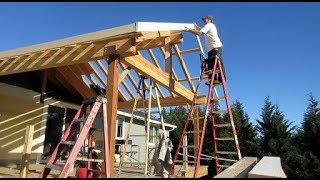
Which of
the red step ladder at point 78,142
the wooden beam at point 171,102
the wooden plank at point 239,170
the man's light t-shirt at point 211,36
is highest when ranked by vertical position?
the man's light t-shirt at point 211,36

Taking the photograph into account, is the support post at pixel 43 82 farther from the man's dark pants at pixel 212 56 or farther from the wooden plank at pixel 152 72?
the man's dark pants at pixel 212 56

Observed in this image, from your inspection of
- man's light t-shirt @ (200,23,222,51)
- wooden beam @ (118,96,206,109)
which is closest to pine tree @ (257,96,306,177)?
wooden beam @ (118,96,206,109)

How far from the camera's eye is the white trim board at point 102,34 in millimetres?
5450

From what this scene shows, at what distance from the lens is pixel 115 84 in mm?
5453

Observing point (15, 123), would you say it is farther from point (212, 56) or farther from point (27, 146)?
point (212, 56)

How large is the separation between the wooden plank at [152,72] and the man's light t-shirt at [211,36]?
1.40 meters

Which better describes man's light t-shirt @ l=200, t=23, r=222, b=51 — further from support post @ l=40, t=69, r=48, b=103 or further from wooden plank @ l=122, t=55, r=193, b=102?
support post @ l=40, t=69, r=48, b=103

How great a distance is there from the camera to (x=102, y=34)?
5840 mm

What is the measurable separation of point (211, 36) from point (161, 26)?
4.70 feet

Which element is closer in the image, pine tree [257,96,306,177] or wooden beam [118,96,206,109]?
wooden beam [118,96,206,109]

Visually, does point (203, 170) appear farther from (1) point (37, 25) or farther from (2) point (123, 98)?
(1) point (37, 25)

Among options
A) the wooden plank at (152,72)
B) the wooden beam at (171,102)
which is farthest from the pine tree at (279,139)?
the wooden plank at (152,72)

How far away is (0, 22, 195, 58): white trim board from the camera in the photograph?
5450 millimetres

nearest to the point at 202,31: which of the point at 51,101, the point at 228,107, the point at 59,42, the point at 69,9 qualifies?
the point at 228,107
